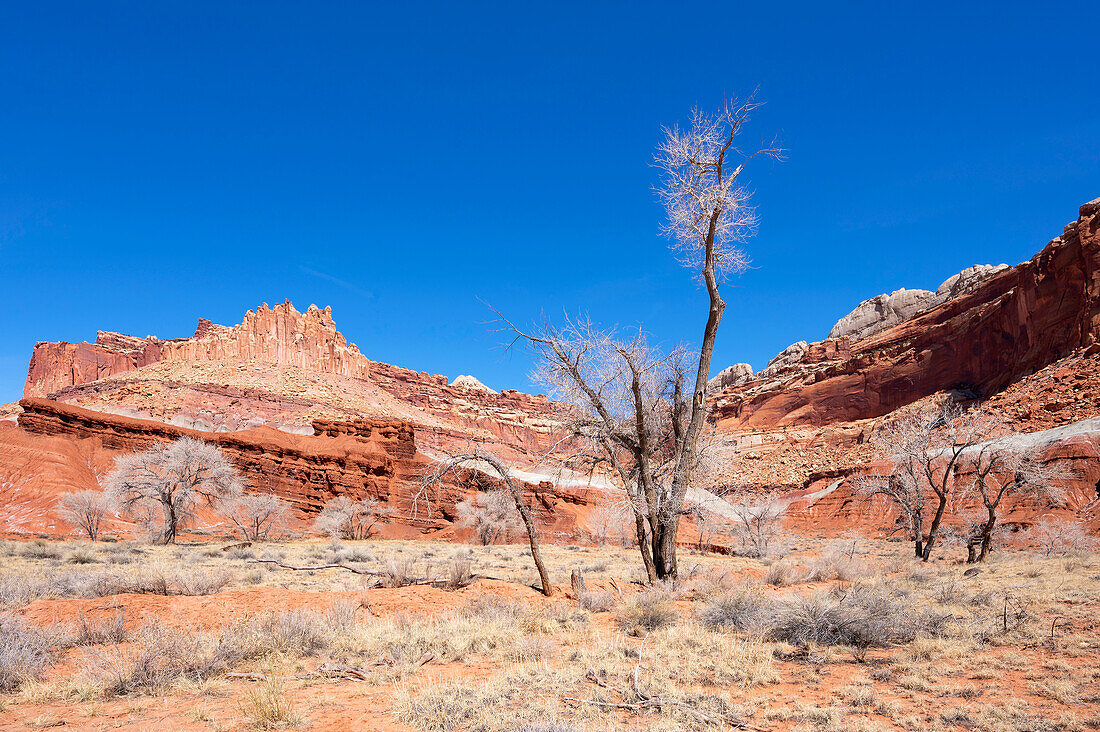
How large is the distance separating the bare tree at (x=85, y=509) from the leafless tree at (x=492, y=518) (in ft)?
63.7

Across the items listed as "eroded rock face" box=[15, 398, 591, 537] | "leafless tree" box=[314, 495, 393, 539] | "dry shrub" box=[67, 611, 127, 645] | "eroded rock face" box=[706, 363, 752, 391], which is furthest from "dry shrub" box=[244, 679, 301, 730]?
"eroded rock face" box=[706, 363, 752, 391]

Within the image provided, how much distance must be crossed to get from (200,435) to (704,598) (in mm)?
42059

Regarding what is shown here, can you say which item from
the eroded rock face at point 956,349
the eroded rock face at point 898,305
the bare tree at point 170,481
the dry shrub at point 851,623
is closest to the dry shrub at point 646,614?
the dry shrub at point 851,623

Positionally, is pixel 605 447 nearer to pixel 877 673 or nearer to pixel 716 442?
pixel 716 442

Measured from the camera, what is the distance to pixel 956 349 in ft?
206

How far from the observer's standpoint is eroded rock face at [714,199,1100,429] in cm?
4353

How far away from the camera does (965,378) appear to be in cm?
6028

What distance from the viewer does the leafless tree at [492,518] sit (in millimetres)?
33781

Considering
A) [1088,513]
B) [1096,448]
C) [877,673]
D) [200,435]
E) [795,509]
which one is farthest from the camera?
[795,509]

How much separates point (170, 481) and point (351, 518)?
11247mm

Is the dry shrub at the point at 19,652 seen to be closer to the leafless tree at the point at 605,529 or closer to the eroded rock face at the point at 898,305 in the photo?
the leafless tree at the point at 605,529

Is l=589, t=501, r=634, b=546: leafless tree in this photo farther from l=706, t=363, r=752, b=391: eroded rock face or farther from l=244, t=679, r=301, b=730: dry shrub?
l=706, t=363, r=752, b=391: eroded rock face

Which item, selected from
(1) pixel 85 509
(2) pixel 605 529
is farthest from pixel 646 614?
(2) pixel 605 529

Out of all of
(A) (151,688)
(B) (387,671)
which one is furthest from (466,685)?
(A) (151,688)
